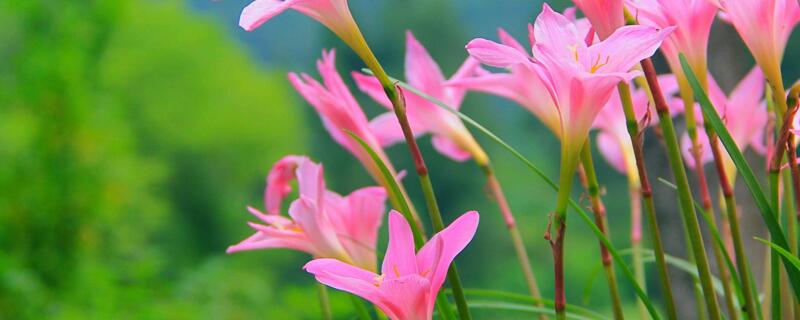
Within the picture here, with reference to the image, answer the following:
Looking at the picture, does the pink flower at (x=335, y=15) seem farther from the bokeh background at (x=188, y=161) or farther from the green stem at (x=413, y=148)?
the bokeh background at (x=188, y=161)

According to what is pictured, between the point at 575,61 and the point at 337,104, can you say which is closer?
the point at 575,61

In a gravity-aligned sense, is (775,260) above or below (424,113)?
below

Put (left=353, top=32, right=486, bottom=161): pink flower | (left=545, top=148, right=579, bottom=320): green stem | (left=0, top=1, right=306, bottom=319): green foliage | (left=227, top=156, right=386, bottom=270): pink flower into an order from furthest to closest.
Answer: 1. (left=0, top=1, right=306, bottom=319): green foliage
2. (left=353, top=32, right=486, bottom=161): pink flower
3. (left=227, top=156, right=386, bottom=270): pink flower
4. (left=545, top=148, right=579, bottom=320): green stem

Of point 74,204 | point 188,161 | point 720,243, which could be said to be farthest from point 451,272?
point 188,161

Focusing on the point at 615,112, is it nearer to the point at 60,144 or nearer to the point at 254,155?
the point at 60,144

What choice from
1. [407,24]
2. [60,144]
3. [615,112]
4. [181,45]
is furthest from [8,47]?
[615,112]

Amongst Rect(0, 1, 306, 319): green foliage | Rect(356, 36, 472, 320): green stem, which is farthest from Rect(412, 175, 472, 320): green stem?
Rect(0, 1, 306, 319): green foliage

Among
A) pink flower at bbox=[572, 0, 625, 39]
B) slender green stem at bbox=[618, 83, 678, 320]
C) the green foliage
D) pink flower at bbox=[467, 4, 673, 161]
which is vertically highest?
the green foliage

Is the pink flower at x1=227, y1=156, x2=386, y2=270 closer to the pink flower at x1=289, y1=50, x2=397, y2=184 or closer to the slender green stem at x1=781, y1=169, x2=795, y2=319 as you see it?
the pink flower at x1=289, y1=50, x2=397, y2=184

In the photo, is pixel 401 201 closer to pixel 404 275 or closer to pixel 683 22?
pixel 404 275
